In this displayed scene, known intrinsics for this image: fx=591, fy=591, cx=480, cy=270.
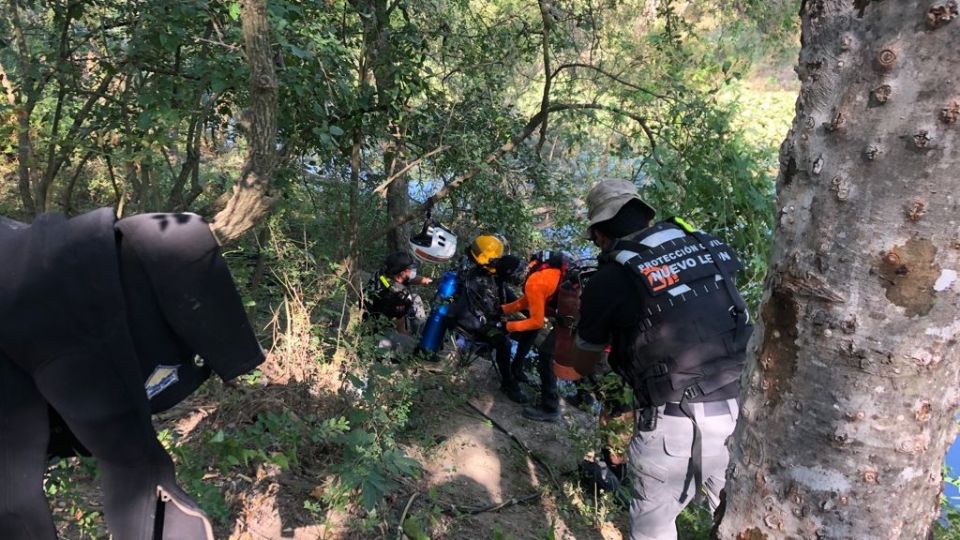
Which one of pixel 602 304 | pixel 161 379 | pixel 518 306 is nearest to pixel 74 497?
pixel 161 379

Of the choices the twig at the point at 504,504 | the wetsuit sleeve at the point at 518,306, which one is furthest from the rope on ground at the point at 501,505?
the wetsuit sleeve at the point at 518,306

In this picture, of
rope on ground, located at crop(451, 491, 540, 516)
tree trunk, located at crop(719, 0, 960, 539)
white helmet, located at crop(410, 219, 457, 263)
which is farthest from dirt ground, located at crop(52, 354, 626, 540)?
tree trunk, located at crop(719, 0, 960, 539)

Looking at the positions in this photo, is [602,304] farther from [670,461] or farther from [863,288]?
[863,288]

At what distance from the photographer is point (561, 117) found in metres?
7.19

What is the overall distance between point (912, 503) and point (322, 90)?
3.76m

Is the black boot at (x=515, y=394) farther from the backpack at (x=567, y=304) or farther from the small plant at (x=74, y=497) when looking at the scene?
the small plant at (x=74, y=497)

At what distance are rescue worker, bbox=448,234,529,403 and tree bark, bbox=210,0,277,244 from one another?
9.09 ft

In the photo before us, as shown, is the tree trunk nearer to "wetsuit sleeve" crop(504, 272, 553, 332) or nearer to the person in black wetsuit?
the person in black wetsuit

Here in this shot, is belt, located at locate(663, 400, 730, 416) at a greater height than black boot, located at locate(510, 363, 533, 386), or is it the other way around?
belt, located at locate(663, 400, 730, 416)

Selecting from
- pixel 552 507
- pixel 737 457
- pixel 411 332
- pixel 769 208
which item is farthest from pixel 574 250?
pixel 737 457

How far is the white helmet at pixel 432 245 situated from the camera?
5.88 meters

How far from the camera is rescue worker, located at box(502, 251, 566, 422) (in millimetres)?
4695

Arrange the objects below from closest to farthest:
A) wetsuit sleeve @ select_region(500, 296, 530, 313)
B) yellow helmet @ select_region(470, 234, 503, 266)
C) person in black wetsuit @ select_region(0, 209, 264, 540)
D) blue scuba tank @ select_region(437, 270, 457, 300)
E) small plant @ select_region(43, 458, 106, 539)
A: person in black wetsuit @ select_region(0, 209, 264, 540), small plant @ select_region(43, 458, 106, 539), wetsuit sleeve @ select_region(500, 296, 530, 313), yellow helmet @ select_region(470, 234, 503, 266), blue scuba tank @ select_region(437, 270, 457, 300)

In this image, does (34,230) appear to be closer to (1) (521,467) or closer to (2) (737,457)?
(2) (737,457)
